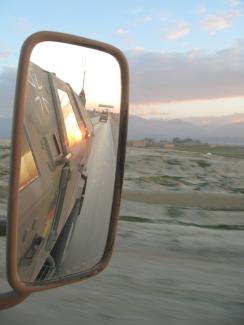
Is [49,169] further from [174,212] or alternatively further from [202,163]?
[202,163]

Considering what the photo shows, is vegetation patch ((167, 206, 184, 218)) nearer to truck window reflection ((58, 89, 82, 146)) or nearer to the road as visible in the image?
the road

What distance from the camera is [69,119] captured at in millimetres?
1809

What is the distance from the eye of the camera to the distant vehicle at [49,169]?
1471 mm

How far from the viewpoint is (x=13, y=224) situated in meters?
1.36

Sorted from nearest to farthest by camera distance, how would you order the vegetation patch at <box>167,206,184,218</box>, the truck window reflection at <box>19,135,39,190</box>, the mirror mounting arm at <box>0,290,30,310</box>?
the truck window reflection at <box>19,135,39,190</box> < the mirror mounting arm at <box>0,290,30,310</box> < the vegetation patch at <box>167,206,184,218</box>

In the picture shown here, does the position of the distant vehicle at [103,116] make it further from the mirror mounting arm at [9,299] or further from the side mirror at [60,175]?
the mirror mounting arm at [9,299]

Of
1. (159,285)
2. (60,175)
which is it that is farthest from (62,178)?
(159,285)

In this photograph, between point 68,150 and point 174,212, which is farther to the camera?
point 174,212

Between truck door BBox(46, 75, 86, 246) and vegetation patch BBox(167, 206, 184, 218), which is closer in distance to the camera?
truck door BBox(46, 75, 86, 246)

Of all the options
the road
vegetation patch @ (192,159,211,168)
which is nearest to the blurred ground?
the road

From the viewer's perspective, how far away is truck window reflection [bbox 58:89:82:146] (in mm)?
1783

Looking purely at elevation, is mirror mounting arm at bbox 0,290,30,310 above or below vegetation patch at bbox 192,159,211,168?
above

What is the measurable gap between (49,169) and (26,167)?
19 centimetres

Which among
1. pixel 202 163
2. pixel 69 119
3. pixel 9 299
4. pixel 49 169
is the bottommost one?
pixel 202 163
